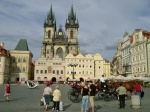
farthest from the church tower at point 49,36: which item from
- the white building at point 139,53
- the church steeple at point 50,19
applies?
the white building at point 139,53

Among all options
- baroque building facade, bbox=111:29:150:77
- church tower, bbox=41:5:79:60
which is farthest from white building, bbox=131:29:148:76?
church tower, bbox=41:5:79:60

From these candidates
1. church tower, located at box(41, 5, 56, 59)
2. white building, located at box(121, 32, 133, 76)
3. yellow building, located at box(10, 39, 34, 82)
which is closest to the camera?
white building, located at box(121, 32, 133, 76)

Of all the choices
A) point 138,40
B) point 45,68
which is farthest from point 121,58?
point 45,68

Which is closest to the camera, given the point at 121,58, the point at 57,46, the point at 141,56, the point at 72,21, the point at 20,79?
the point at 141,56

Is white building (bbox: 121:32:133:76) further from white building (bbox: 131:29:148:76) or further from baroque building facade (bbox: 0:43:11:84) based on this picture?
baroque building facade (bbox: 0:43:11:84)

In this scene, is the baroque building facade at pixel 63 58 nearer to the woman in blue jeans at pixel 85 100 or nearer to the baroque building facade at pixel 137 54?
the baroque building facade at pixel 137 54

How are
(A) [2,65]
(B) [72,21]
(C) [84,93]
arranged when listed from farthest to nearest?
(B) [72,21], (A) [2,65], (C) [84,93]

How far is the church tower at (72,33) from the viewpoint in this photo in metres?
102

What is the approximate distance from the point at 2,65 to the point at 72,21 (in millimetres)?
42963

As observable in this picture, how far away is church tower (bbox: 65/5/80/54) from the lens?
334 feet

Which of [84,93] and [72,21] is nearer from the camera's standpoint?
[84,93]

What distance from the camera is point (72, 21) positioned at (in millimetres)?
109500

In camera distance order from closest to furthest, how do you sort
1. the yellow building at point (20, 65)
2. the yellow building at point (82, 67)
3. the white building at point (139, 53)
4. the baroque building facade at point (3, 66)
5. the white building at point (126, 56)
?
the white building at point (139, 53) < the white building at point (126, 56) < the baroque building facade at point (3, 66) < the yellow building at point (20, 65) < the yellow building at point (82, 67)

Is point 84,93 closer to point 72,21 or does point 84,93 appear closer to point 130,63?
point 130,63
